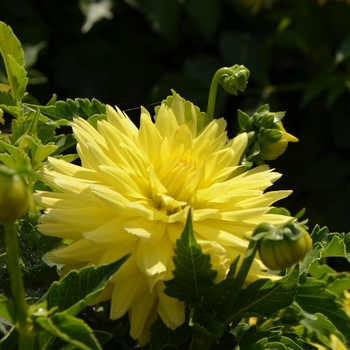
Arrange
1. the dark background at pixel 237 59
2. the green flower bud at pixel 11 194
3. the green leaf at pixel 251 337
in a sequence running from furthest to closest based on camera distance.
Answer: the dark background at pixel 237 59 < the green leaf at pixel 251 337 < the green flower bud at pixel 11 194

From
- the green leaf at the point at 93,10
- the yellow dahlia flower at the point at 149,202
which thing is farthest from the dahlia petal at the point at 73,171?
the green leaf at the point at 93,10

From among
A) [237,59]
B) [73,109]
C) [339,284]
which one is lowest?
[237,59]

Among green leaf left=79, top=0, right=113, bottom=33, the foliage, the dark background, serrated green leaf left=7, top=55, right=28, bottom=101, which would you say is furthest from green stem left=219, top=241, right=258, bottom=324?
green leaf left=79, top=0, right=113, bottom=33

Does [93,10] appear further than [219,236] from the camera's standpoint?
Yes

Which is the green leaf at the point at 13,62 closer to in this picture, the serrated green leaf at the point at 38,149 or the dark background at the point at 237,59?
the serrated green leaf at the point at 38,149

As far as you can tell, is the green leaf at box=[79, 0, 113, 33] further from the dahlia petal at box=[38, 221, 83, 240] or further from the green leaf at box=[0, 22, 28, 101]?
the dahlia petal at box=[38, 221, 83, 240]

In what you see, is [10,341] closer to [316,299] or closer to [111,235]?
[111,235]

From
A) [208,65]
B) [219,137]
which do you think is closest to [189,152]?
[219,137]

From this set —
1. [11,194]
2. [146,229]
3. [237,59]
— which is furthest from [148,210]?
[237,59]
